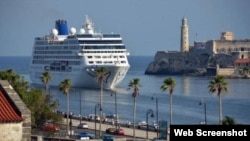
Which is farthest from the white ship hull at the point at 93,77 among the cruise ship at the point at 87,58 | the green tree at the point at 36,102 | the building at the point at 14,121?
the building at the point at 14,121

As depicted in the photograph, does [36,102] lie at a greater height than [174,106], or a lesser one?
greater

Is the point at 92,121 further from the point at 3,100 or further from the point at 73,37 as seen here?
the point at 73,37

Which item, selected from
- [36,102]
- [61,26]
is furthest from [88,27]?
[36,102]

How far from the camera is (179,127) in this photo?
11.0 meters

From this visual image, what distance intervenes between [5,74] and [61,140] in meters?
22.6

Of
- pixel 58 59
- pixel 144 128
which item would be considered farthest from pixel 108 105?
pixel 58 59

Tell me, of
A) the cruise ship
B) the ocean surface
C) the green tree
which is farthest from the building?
the cruise ship

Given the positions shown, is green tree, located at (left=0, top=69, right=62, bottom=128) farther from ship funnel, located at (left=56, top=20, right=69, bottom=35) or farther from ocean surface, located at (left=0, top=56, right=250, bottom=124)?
ship funnel, located at (left=56, top=20, right=69, bottom=35)

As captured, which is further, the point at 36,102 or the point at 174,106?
the point at 174,106

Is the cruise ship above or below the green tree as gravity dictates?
above

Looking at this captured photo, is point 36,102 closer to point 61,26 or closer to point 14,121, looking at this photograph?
point 14,121

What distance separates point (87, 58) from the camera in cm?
15325

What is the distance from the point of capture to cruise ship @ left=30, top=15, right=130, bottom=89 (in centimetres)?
15238

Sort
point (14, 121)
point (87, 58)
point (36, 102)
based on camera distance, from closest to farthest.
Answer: point (14, 121)
point (36, 102)
point (87, 58)
